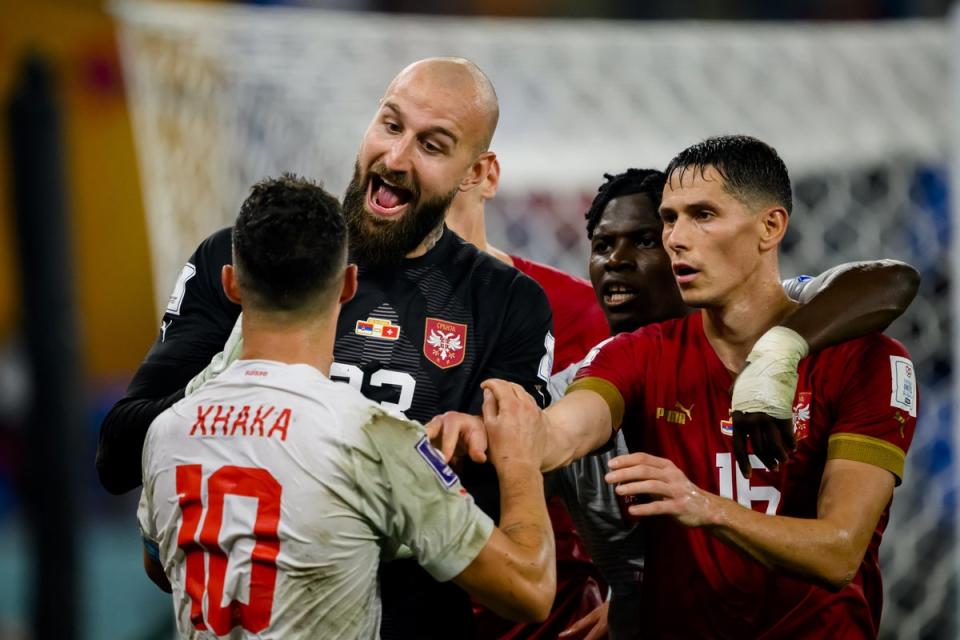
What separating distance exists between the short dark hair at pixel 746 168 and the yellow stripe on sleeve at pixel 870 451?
0.62 meters

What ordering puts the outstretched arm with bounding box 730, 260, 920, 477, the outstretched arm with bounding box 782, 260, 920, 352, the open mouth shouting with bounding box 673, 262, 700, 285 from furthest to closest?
the open mouth shouting with bounding box 673, 262, 700, 285 → the outstretched arm with bounding box 782, 260, 920, 352 → the outstretched arm with bounding box 730, 260, 920, 477

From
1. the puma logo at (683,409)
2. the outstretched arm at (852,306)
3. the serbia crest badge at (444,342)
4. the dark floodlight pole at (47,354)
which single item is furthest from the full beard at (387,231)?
the dark floodlight pole at (47,354)

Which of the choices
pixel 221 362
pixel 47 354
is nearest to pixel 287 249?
pixel 221 362

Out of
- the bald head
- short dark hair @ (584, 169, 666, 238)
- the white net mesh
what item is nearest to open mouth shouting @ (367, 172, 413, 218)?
the bald head

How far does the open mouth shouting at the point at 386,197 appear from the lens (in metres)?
2.93

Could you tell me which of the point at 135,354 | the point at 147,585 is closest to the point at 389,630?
the point at 147,585

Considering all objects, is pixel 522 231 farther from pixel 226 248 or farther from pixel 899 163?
Answer: pixel 226 248

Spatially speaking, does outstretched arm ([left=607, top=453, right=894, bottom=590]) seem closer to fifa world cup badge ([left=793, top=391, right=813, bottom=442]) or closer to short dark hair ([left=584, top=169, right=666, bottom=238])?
fifa world cup badge ([left=793, top=391, right=813, bottom=442])

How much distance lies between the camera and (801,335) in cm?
282

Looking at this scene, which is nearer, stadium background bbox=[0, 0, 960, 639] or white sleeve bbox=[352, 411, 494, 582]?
white sleeve bbox=[352, 411, 494, 582]

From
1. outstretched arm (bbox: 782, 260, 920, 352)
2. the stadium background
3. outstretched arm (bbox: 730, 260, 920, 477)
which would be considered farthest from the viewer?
the stadium background

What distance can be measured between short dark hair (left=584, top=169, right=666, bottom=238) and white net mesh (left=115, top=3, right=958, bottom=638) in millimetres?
2204

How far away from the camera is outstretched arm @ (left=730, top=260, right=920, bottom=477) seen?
2629mm

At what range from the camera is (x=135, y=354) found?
11992 mm
